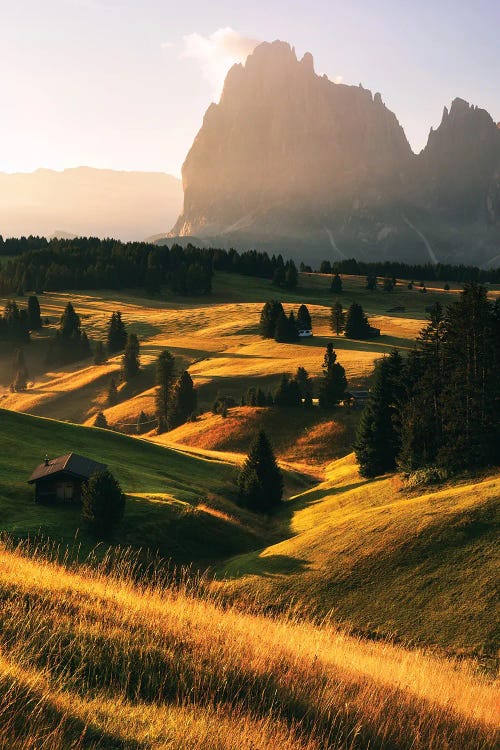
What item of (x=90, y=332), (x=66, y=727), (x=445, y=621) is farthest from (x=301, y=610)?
(x=90, y=332)

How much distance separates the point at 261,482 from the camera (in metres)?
57.0

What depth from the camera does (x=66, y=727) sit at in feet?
23.5

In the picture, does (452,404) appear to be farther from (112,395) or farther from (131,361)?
(131,361)

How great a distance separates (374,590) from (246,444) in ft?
193

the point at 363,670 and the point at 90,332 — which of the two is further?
the point at 90,332

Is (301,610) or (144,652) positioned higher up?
(144,652)

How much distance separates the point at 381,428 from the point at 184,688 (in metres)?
46.1

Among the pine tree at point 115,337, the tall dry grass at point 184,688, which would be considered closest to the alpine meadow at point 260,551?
the tall dry grass at point 184,688

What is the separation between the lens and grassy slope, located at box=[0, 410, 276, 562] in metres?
43.4

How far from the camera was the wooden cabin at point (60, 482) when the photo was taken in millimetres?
46291

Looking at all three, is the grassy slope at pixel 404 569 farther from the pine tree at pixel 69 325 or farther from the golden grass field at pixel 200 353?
the pine tree at pixel 69 325

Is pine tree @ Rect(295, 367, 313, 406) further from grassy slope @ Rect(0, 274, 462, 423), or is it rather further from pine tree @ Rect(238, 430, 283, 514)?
pine tree @ Rect(238, 430, 283, 514)

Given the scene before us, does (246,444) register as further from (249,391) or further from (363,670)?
(363,670)

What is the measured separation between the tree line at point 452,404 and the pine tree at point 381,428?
90 millimetres
